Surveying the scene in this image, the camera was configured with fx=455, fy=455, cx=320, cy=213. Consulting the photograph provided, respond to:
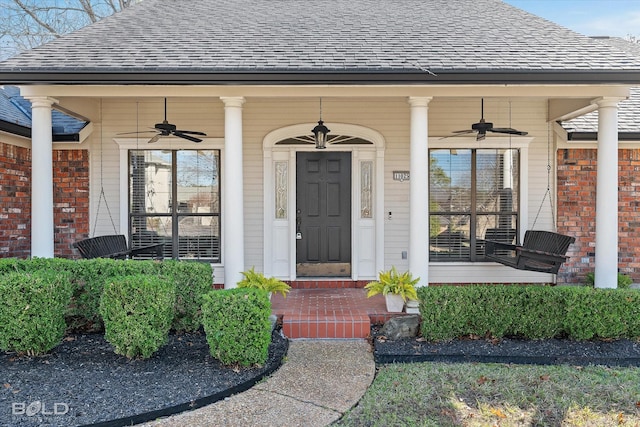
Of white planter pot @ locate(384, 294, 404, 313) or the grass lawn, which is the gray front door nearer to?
white planter pot @ locate(384, 294, 404, 313)

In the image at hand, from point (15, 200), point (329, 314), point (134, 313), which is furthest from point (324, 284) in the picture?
point (15, 200)

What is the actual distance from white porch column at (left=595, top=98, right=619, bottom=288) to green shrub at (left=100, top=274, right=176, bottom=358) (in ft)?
16.7

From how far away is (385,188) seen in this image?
705cm

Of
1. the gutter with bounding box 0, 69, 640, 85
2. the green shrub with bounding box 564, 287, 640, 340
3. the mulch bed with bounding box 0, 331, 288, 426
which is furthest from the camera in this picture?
the gutter with bounding box 0, 69, 640, 85

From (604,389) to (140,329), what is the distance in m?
3.91

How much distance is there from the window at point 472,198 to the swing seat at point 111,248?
169 inches

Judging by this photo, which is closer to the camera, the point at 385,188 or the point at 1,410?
the point at 1,410

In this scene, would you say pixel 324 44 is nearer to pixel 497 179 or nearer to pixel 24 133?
pixel 497 179

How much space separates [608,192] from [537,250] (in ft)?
4.51

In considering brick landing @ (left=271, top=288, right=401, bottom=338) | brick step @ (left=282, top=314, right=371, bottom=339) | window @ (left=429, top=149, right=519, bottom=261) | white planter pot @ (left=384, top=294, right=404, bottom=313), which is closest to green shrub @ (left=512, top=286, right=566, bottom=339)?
white planter pot @ (left=384, top=294, right=404, bottom=313)

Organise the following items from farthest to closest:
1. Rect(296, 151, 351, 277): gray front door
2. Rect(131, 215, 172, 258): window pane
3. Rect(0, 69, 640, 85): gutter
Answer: Rect(131, 215, 172, 258): window pane → Rect(296, 151, 351, 277): gray front door → Rect(0, 69, 640, 85): gutter

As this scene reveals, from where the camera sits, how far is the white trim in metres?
7.04

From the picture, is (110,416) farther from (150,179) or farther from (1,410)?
(150,179)

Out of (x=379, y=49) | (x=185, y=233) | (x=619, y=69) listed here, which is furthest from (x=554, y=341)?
(x=185, y=233)
